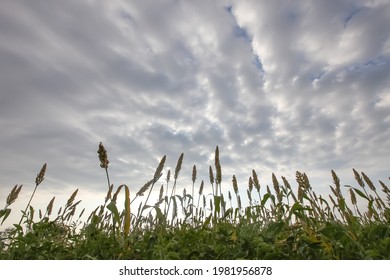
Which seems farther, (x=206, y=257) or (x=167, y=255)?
(x=206, y=257)

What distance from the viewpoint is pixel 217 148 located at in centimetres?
435

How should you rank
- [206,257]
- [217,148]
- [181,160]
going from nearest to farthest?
[206,257], [217,148], [181,160]

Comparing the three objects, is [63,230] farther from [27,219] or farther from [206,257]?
[206,257]

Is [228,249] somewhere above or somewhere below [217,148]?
below

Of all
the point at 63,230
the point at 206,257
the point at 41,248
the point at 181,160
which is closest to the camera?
the point at 206,257
